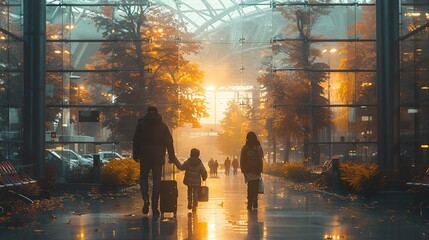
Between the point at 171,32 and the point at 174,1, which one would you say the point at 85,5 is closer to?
the point at 171,32

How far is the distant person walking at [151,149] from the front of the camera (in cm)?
1596

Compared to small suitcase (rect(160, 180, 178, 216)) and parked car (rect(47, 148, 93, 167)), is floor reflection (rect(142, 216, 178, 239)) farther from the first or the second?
parked car (rect(47, 148, 93, 167))

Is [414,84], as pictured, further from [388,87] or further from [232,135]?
[232,135]

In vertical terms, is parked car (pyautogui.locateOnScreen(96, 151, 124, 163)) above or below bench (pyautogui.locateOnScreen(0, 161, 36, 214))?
above

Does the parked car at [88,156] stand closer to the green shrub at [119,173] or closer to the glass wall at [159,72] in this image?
the glass wall at [159,72]

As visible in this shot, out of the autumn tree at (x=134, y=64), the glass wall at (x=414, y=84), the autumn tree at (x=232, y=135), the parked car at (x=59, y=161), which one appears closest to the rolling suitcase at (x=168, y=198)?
the glass wall at (x=414, y=84)

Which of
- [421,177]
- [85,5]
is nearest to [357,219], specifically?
[421,177]

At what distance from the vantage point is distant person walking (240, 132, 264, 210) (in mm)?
19141

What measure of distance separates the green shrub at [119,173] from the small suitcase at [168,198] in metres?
13.8

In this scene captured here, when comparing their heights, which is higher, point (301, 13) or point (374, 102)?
point (301, 13)

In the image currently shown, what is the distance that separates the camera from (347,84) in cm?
3559

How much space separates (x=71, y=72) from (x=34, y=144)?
646cm

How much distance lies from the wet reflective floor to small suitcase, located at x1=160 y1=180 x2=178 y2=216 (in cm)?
18

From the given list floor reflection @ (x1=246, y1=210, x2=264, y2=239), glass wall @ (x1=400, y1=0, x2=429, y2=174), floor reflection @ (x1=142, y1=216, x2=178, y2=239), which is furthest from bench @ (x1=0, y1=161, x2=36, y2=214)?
glass wall @ (x1=400, y1=0, x2=429, y2=174)
